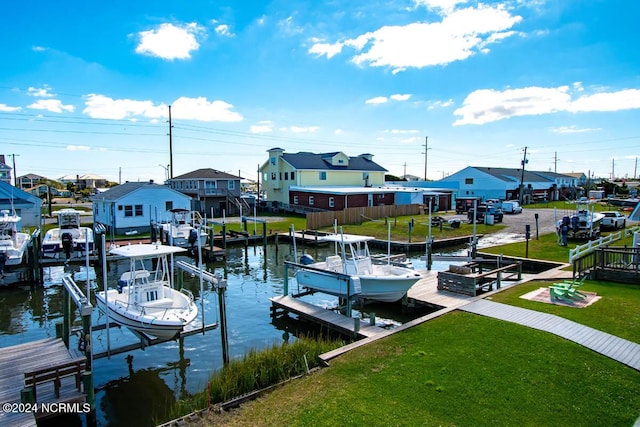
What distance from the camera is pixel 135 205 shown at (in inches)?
1593

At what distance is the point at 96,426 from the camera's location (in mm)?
10062

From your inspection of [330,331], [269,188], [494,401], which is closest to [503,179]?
[269,188]

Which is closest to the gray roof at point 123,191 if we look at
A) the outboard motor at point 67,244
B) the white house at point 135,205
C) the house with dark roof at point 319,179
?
the white house at point 135,205

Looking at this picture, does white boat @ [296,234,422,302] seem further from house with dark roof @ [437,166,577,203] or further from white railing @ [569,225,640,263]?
house with dark roof @ [437,166,577,203]

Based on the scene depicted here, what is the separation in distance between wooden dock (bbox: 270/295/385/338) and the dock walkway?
3759mm

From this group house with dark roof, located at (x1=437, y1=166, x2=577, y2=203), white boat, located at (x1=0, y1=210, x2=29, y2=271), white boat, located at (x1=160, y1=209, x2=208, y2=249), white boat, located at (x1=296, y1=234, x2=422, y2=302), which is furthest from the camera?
house with dark roof, located at (x1=437, y1=166, x2=577, y2=203)

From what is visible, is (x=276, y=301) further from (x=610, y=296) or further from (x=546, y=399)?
(x=610, y=296)

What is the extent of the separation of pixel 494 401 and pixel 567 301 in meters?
8.77

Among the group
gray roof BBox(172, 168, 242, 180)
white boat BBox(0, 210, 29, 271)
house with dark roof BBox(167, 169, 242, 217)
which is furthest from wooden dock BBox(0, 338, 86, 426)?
gray roof BBox(172, 168, 242, 180)

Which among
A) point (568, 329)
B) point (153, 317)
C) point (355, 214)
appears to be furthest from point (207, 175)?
point (568, 329)

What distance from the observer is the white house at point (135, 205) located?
39500 millimetres

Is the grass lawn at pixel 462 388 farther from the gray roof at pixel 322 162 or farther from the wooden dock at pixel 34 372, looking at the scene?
the gray roof at pixel 322 162

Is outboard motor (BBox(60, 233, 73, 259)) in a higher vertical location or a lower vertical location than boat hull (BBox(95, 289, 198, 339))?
higher

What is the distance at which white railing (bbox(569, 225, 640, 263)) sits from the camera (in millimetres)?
21875
